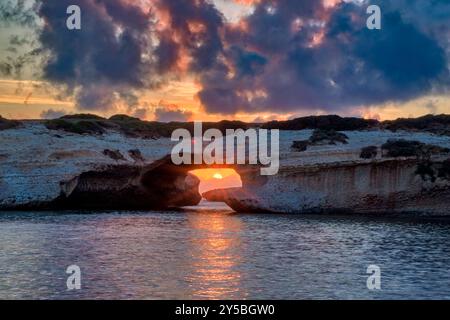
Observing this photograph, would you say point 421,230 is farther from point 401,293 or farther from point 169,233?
point 401,293

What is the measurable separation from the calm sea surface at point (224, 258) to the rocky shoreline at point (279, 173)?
5.39 meters

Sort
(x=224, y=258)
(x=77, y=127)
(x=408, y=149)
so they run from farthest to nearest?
(x=77, y=127) < (x=408, y=149) < (x=224, y=258)

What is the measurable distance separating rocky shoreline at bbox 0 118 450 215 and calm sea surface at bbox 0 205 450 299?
17.7 feet

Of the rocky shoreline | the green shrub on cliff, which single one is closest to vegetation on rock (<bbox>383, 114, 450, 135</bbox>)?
the rocky shoreline

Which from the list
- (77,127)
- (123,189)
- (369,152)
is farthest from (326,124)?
(77,127)

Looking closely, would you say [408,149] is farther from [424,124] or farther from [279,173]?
[424,124]

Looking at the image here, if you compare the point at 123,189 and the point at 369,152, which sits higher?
the point at 369,152

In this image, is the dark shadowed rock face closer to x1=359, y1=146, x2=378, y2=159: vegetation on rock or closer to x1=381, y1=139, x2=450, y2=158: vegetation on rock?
x1=359, y1=146, x2=378, y2=159: vegetation on rock

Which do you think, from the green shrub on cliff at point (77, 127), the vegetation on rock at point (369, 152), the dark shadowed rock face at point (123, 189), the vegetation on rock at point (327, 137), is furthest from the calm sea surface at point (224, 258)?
the green shrub on cliff at point (77, 127)

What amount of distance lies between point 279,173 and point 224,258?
23.6m

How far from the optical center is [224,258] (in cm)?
2603

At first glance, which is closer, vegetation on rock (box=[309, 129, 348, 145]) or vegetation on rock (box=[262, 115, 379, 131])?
vegetation on rock (box=[309, 129, 348, 145])

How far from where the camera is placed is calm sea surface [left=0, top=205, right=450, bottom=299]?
19625 mm
